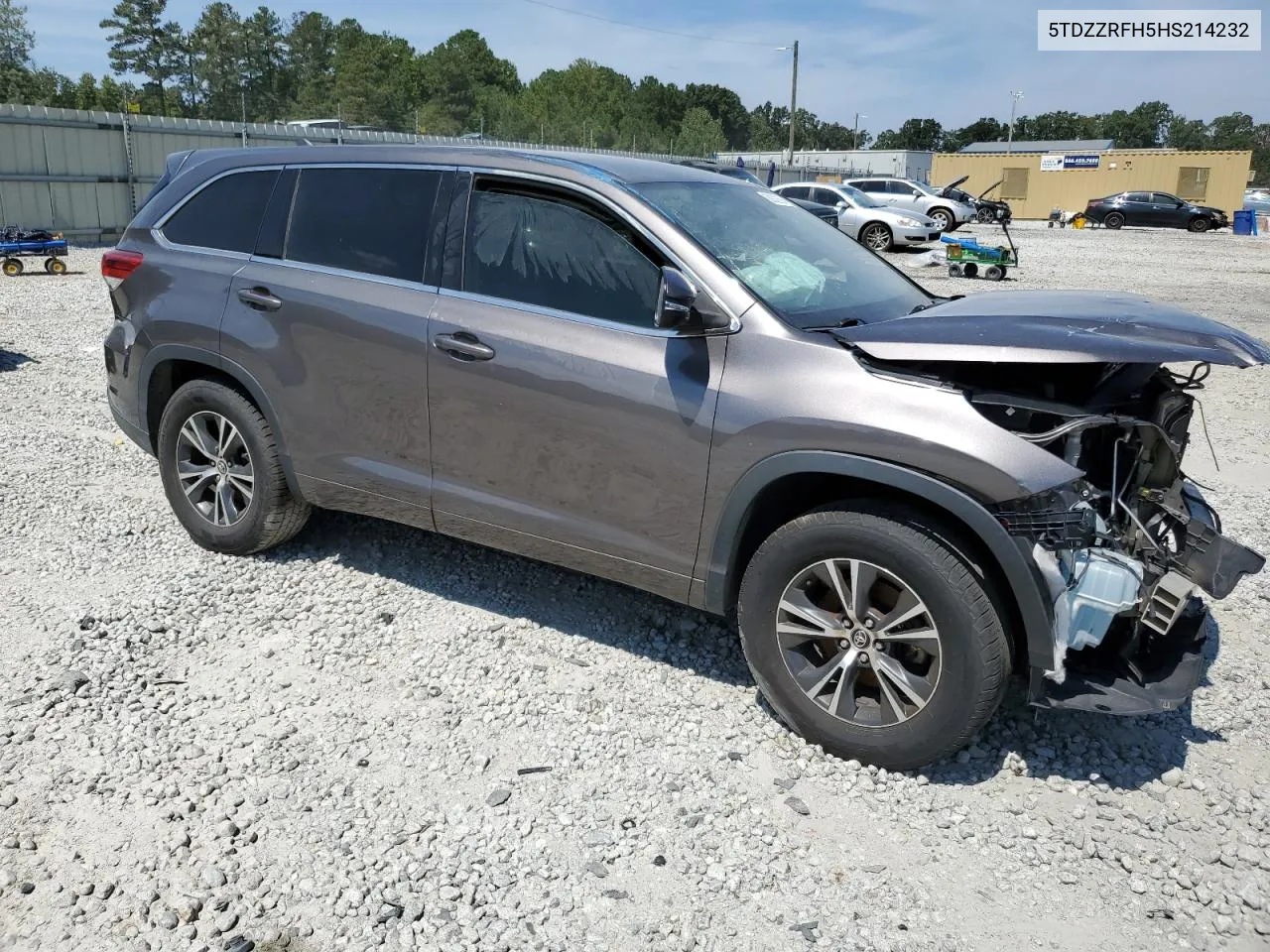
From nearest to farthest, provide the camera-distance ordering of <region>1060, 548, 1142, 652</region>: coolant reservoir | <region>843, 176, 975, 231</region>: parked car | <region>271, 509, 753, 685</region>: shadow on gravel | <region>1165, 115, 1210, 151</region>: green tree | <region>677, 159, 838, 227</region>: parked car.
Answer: <region>1060, 548, 1142, 652</region>: coolant reservoir
<region>271, 509, 753, 685</region>: shadow on gravel
<region>677, 159, 838, 227</region>: parked car
<region>843, 176, 975, 231</region>: parked car
<region>1165, 115, 1210, 151</region>: green tree

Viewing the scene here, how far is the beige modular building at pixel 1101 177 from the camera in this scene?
156ft

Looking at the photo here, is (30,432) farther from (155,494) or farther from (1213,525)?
(1213,525)

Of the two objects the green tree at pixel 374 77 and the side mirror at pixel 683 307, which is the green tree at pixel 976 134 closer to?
the green tree at pixel 374 77

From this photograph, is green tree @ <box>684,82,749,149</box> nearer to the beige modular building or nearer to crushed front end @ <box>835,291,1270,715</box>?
the beige modular building

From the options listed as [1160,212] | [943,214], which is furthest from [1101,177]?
[943,214]

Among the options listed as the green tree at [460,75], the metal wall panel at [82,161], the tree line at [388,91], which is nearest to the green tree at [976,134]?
the tree line at [388,91]

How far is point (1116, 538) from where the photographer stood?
3.23 meters

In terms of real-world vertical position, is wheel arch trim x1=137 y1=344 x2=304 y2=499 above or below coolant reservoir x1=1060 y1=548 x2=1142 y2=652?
above

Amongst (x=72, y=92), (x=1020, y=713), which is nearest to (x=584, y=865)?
(x=1020, y=713)

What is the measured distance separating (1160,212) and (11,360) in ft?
136

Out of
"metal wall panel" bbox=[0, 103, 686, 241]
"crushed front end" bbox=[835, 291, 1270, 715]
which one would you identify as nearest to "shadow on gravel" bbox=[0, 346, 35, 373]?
"crushed front end" bbox=[835, 291, 1270, 715]

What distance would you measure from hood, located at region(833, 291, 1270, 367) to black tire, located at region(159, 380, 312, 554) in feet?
8.78

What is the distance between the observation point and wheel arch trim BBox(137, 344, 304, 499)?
4.50m

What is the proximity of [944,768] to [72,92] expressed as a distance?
91.9 metres
